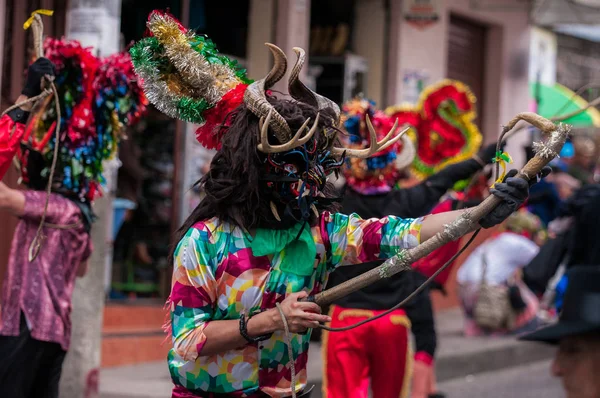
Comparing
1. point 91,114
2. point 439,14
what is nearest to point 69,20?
point 91,114

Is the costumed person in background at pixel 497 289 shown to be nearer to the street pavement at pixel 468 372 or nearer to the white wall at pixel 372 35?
the street pavement at pixel 468 372

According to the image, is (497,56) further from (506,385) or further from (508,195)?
(508,195)

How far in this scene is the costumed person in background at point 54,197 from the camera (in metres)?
5.48

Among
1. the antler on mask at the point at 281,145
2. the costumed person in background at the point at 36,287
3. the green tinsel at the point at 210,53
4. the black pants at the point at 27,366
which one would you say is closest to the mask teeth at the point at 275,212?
the antler on mask at the point at 281,145

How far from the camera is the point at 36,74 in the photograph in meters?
5.40

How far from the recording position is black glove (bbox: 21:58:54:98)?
5.39 metres

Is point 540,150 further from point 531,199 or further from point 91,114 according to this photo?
point 531,199

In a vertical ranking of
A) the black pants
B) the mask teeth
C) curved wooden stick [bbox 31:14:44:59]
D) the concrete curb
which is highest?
curved wooden stick [bbox 31:14:44:59]

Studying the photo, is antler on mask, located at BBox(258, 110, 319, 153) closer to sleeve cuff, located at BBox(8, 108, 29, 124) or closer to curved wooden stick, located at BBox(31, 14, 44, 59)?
sleeve cuff, located at BBox(8, 108, 29, 124)

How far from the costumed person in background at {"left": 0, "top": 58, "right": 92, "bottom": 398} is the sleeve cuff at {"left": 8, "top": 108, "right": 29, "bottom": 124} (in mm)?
28

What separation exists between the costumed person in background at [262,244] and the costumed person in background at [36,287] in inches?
64.2

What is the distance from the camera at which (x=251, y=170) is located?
12.9 feet

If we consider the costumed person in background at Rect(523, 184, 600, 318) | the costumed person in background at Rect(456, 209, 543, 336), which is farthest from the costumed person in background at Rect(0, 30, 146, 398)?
the costumed person in background at Rect(456, 209, 543, 336)

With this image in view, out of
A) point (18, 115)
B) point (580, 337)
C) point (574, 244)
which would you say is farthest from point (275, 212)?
point (574, 244)
